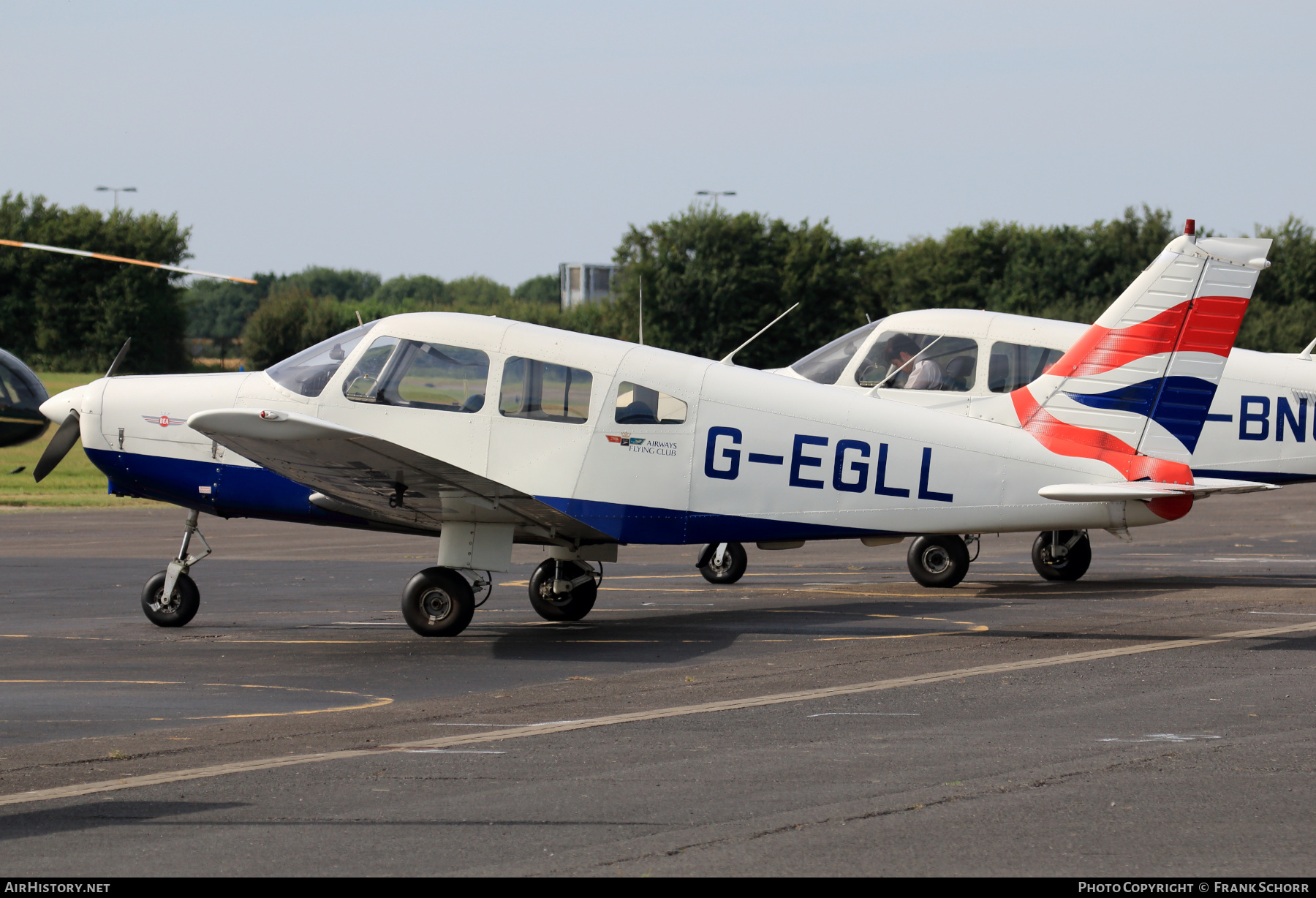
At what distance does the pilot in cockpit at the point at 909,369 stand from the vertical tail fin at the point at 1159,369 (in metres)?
2.92

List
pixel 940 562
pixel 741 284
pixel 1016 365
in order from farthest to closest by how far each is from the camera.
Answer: pixel 741 284, pixel 1016 365, pixel 940 562

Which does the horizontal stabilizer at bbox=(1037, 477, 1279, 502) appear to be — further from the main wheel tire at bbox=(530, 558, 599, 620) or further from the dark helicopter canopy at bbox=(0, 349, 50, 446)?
the dark helicopter canopy at bbox=(0, 349, 50, 446)

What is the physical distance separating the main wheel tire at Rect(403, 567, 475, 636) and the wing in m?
0.56

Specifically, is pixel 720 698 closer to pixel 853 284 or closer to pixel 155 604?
pixel 155 604

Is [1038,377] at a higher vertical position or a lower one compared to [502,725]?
higher

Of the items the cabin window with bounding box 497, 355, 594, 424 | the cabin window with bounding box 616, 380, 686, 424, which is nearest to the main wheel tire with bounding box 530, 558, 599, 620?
the cabin window with bounding box 497, 355, 594, 424

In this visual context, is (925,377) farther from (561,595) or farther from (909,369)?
(561,595)

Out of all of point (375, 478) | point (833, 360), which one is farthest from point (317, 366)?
point (833, 360)

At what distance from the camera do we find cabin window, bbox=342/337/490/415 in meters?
12.0

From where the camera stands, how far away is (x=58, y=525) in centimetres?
2445

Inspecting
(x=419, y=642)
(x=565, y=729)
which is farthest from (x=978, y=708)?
(x=419, y=642)

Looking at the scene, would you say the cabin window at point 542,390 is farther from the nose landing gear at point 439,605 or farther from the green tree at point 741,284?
the green tree at point 741,284

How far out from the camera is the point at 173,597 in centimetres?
1263

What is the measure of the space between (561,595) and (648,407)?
6.83 ft
